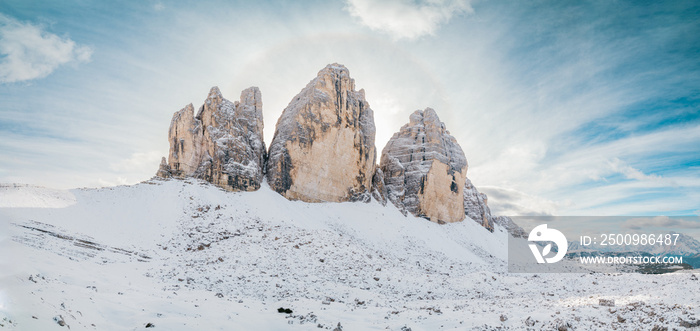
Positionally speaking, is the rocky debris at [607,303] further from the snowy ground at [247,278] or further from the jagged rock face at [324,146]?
the jagged rock face at [324,146]

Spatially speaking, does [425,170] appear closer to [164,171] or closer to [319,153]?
[319,153]

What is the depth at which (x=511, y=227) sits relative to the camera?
291 feet

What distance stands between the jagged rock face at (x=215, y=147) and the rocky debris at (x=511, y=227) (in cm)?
7317

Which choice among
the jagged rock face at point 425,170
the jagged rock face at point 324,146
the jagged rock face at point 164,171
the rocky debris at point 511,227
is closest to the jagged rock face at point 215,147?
the jagged rock face at point 164,171

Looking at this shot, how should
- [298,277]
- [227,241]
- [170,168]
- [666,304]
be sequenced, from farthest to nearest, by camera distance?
1. [170,168]
2. [227,241]
3. [298,277]
4. [666,304]

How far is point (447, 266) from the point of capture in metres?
33.4

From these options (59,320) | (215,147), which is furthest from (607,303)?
(215,147)

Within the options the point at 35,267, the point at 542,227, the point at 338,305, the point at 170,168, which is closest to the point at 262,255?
the point at 338,305

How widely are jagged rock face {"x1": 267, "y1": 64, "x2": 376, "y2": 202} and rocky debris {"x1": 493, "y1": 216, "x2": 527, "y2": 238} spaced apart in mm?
55854

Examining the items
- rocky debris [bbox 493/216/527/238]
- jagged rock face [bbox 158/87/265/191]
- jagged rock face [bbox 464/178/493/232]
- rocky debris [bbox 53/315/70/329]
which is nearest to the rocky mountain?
jagged rock face [bbox 158/87/265/191]

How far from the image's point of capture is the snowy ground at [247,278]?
334 inches

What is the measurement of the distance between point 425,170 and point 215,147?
120 ft

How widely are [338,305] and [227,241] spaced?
14.7 metres

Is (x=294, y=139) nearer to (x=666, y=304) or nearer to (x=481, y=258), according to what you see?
(x=481, y=258)
